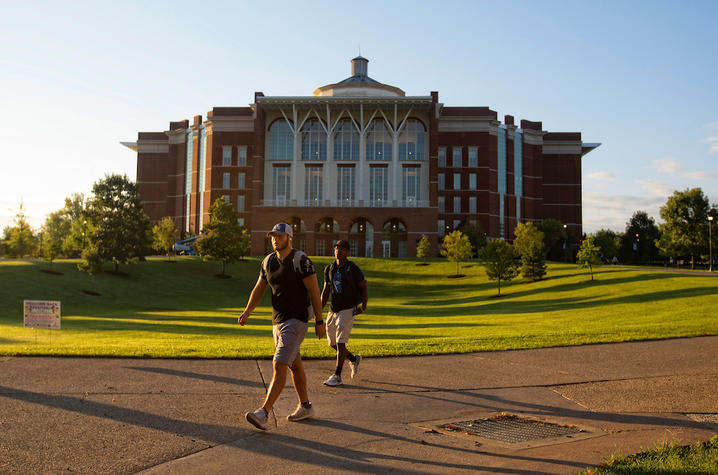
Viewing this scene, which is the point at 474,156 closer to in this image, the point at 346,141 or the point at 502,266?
the point at 346,141

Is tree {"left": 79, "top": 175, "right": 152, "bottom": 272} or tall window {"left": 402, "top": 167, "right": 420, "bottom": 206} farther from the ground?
tall window {"left": 402, "top": 167, "right": 420, "bottom": 206}

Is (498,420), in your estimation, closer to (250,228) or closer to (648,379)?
(648,379)

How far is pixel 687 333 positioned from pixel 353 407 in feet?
35.5

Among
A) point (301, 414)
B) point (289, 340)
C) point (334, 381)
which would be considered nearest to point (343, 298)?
point (334, 381)

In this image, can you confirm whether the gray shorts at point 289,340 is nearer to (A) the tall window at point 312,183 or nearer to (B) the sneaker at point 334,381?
(B) the sneaker at point 334,381

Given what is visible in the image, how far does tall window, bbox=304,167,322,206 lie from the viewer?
79.0 m

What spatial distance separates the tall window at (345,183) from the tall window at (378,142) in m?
3.57

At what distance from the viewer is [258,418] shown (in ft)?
19.7

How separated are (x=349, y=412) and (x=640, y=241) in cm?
10611

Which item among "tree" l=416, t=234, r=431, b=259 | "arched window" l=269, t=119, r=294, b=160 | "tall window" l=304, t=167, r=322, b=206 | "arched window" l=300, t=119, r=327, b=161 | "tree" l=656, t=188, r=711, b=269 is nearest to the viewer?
"tree" l=656, t=188, r=711, b=269

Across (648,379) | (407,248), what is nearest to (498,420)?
(648,379)

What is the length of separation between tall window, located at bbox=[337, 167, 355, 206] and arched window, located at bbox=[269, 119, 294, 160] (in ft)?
26.8

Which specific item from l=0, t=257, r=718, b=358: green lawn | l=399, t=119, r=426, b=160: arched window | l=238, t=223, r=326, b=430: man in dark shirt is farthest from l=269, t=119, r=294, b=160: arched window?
l=238, t=223, r=326, b=430: man in dark shirt

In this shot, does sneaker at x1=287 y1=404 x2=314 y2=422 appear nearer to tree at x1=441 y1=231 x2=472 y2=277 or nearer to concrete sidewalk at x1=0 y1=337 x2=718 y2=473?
concrete sidewalk at x1=0 y1=337 x2=718 y2=473
